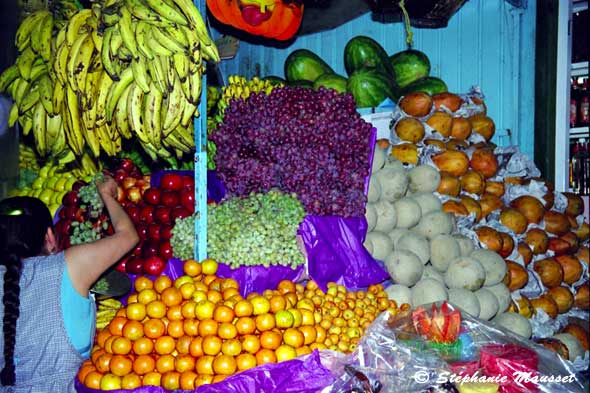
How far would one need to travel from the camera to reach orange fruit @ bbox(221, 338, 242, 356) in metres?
2.52

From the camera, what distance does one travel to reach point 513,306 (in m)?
4.18

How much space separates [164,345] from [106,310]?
86 centimetres

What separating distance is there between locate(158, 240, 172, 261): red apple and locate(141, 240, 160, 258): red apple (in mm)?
27

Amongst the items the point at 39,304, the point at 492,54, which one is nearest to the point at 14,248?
the point at 39,304

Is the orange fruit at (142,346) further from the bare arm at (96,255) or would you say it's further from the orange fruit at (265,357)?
the orange fruit at (265,357)

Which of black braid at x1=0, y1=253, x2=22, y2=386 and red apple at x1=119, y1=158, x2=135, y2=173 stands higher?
red apple at x1=119, y1=158, x2=135, y2=173

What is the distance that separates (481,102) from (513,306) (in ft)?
6.41

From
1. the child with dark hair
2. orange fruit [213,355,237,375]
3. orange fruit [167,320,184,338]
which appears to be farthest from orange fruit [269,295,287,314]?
the child with dark hair

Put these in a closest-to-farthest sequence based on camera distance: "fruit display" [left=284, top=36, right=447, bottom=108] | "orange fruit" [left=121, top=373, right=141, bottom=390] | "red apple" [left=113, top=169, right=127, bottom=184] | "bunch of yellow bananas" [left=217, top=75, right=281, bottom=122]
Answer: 1. "orange fruit" [left=121, top=373, right=141, bottom=390]
2. "red apple" [left=113, top=169, right=127, bottom=184]
3. "bunch of yellow bananas" [left=217, top=75, right=281, bottom=122]
4. "fruit display" [left=284, top=36, right=447, bottom=108]

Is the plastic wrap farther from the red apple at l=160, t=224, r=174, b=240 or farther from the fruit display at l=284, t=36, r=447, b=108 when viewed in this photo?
the fruit display at l=284, t=36, r=447, b=108

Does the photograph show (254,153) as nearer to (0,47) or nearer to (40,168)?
(40,168)

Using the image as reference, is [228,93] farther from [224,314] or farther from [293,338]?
[293,338]

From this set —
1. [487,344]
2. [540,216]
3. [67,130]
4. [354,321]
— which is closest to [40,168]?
[67,130]

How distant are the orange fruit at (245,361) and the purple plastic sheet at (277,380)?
2.4 inches
